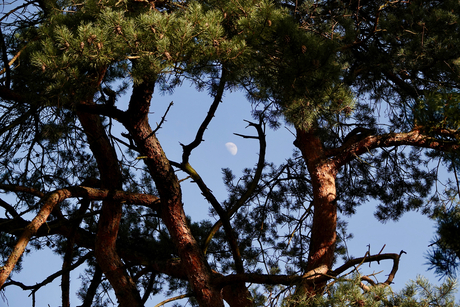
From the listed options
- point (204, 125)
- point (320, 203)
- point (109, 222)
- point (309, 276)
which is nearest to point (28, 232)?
point (109, 222)

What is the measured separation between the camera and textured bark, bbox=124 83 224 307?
244 cm

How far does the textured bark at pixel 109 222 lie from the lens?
2.69 meters

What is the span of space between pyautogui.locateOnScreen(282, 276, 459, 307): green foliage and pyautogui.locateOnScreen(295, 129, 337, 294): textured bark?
2.41 feet

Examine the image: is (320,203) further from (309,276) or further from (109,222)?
(109,222)

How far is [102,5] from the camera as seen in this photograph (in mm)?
2205

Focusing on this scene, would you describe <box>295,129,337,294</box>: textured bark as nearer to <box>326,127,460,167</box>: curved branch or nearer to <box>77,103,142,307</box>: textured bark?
<box>326,127,460,167</box>: curved branch

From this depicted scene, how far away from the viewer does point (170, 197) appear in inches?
102

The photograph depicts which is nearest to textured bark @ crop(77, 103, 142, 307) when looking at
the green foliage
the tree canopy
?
the tree canopy

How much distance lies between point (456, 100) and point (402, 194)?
6.61ft

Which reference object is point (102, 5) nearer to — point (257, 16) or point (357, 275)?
point (257, 16)

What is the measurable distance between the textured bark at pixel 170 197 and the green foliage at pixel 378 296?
702 millimetres

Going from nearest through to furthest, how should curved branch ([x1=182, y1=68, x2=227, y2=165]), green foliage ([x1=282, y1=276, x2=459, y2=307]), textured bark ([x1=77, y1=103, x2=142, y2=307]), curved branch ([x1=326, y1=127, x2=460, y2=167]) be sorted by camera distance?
1. green foliage ([x1=282, y1=276, x2=459, y2=307])
2. curved branch ([x1=182, y1=68, x2=227, y2=165])
3. textured bark ([x1=77, y1=103, x2=142, y2=307])
4. curved branch ([x1=326, y1=127, x2=460, y2=167])

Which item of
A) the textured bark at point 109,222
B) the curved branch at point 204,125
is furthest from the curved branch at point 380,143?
the textured bark at point 109,222

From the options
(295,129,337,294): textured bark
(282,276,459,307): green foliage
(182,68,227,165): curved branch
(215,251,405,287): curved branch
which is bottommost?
(282,276,459,307): green foliage
